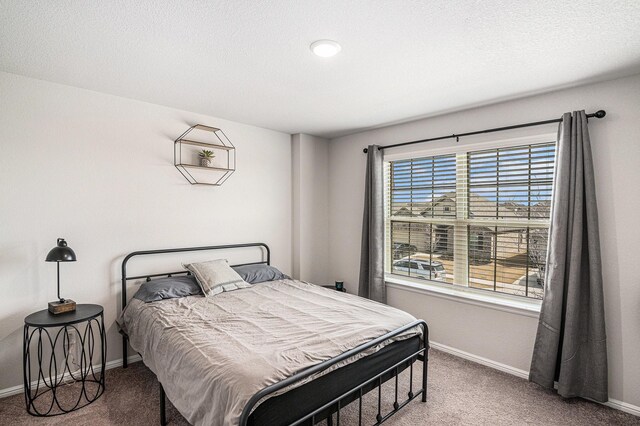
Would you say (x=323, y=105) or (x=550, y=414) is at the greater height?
(x=323, y=105)

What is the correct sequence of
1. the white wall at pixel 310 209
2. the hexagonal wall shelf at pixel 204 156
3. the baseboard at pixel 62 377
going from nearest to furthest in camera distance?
the baseboard at pixel 62 377
the hexagonal wall shelf at pixel 204 156
the white wall at pixel 310 209

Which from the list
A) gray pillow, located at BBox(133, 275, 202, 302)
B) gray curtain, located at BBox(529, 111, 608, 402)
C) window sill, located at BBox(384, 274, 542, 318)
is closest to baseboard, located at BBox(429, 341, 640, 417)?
gray curtain, located at BBox(529, 111, 608, 402)

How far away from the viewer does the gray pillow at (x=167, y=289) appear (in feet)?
9.32

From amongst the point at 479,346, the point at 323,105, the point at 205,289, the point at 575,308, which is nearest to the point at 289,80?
the point at 323,105

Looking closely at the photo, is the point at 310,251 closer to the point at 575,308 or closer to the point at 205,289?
the point at 205,289

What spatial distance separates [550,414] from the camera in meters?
2.37

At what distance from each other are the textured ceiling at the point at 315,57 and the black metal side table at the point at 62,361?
6.00 ft

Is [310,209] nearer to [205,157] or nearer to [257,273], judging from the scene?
[257,273]

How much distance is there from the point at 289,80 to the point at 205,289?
1997 mm

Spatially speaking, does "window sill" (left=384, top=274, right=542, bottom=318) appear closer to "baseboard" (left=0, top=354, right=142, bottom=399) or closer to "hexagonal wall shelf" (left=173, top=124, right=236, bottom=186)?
"hexagonal wall shelf" (left=173, top=124, right=236, bottom=186)

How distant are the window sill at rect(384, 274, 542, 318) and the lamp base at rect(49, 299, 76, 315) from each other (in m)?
3.08

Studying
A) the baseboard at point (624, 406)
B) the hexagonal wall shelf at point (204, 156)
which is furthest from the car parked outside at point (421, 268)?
the hexagonal wall shelf at point (204, 156)

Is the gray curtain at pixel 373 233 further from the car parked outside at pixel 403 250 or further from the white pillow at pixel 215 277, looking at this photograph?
the white pillow at pixel 215 277

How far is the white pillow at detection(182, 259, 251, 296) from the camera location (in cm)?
308
